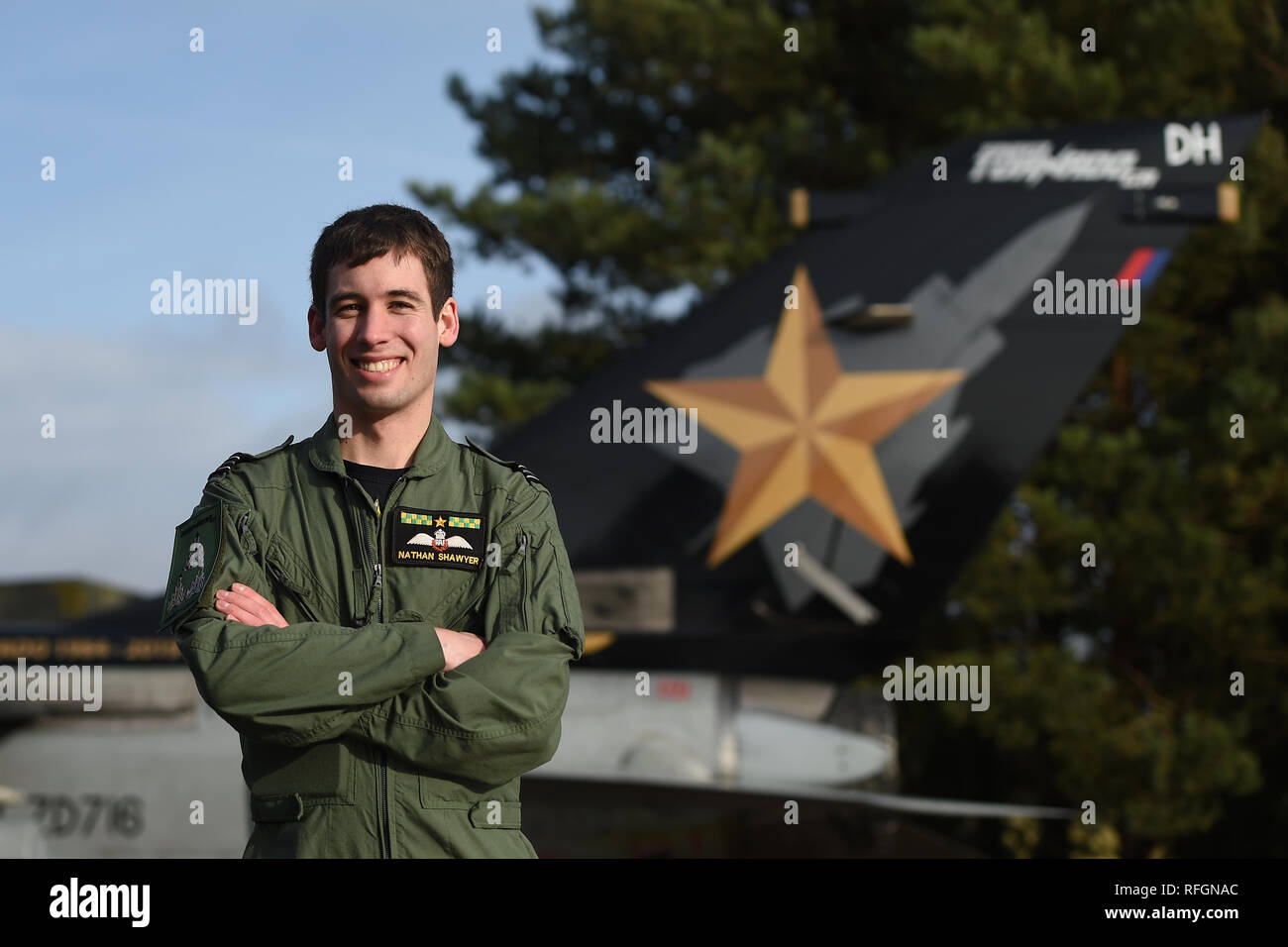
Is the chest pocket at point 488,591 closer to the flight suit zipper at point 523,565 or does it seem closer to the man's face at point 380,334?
the flight suit zipper at point 523,565

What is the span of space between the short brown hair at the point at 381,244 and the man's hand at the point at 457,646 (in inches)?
24.9

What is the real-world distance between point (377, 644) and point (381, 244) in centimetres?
77

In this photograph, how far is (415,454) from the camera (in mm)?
2479

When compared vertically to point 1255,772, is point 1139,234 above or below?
above

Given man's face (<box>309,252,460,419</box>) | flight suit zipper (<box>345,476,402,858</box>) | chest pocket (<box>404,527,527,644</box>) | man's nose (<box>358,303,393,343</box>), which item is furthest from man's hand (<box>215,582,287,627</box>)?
man's nose (<box>358,303,393,343</box>)

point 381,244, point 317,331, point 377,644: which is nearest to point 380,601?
point 377,644

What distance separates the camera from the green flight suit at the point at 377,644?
222 cm

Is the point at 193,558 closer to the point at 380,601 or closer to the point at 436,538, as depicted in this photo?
the point at 380,601

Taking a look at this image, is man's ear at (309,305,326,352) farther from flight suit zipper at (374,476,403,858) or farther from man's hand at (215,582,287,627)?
man's hand at (215,582,287,627)

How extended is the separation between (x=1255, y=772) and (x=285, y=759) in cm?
1441

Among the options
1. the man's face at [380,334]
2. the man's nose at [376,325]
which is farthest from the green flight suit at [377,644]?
the man's nose at [376,325]

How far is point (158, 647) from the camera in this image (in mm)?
8086

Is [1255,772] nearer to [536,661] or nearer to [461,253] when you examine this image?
[461,253]
